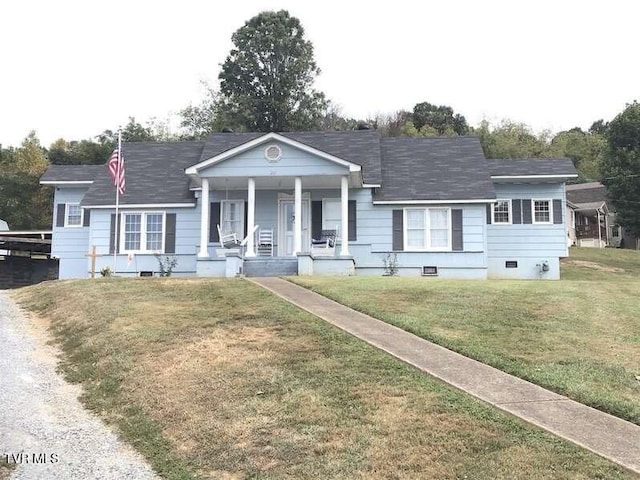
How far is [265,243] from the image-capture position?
2131cm

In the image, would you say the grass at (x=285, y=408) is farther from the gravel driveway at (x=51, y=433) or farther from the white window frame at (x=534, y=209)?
the white window frame at (x=534, y=209)

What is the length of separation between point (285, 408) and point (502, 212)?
62.0 ft

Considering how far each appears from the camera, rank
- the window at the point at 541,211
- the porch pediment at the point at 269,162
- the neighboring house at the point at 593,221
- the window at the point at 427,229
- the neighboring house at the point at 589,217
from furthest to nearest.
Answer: the neighboring house at the point at 589,217 < the neighboring house at the point at 593,221 < the window at the point at 541,211 < the window at the point at 427,229 < the porch pediment at the point at 269,162

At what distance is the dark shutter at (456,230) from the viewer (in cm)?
2119

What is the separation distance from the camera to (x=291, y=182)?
21.4 metres

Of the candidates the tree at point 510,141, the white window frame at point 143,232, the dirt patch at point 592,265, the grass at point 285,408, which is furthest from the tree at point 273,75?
the grass at point 285,408

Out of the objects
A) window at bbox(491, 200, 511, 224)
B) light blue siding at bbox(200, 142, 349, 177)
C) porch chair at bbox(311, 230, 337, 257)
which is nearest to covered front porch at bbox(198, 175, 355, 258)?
light blue siding at bbox(200, 142, 349, 177)

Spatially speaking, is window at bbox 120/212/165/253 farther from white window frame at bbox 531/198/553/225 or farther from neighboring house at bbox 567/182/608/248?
neighboring house at bbox 567/182/608/248

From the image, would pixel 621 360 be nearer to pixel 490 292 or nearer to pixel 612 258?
pixel 490 292

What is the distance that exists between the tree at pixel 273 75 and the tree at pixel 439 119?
15.5 m

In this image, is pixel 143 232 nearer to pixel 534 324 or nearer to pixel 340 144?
pixel 340 144

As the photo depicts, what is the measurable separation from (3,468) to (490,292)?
10.5 meters

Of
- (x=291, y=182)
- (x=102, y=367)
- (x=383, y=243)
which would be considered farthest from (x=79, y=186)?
(x=102, y=367)

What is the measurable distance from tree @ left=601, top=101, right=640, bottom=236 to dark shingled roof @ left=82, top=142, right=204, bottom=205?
29100mm
